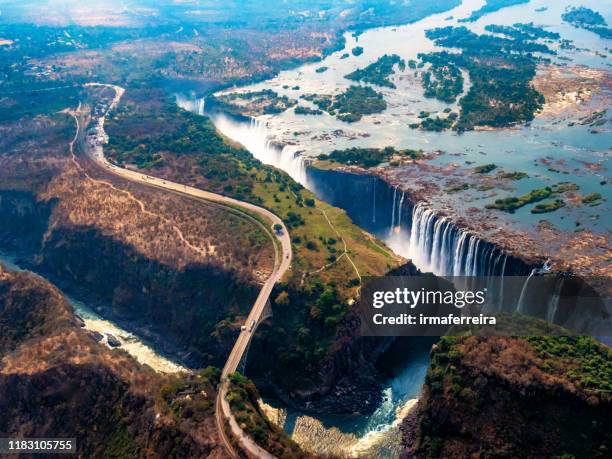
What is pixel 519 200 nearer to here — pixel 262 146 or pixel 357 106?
pixel 262 146

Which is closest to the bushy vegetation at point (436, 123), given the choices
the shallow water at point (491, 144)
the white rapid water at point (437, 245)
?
the shallow water at point (491, 144)

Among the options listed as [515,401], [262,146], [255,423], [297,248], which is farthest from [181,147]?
[515,401]

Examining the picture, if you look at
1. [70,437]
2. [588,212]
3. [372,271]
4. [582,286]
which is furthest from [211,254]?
[588,212]

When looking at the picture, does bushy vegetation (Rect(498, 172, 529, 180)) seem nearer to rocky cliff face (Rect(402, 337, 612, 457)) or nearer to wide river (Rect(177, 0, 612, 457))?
wide river (Rect(177, 0, 612, 457))

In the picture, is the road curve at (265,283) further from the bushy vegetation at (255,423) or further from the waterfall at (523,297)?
the waterfall at (523,297)

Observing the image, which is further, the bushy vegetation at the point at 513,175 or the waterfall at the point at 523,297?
the bushy vegetation at the point at 513,175
